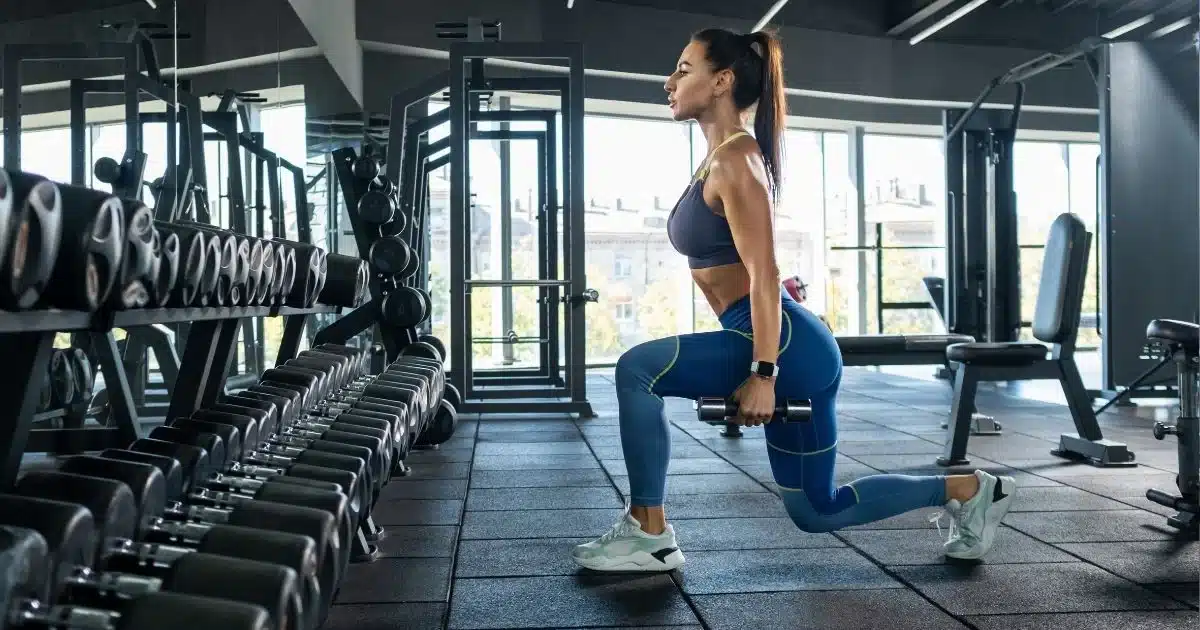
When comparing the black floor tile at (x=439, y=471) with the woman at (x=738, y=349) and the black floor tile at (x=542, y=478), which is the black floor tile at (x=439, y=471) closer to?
the black floor tile at (x=542, y=478)

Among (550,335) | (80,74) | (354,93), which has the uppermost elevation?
(354,93)

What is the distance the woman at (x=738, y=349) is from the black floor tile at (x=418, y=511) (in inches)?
29.2

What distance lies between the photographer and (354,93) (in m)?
7.66

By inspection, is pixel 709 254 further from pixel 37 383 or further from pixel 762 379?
pixel 37 383

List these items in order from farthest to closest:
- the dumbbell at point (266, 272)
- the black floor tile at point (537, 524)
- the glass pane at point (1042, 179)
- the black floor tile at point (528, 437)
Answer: the glass pane at point (1042, 179), the black floor tile at point (528, 437), the black floor tile at point (537, 524), the dumbbell at point (266, 272)

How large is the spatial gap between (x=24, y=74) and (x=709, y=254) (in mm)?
1370

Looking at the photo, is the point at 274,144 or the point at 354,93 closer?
the point at 274,144

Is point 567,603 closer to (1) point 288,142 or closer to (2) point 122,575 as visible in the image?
(2) point 122,575

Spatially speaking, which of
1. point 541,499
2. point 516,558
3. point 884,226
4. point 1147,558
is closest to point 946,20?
point 884,226

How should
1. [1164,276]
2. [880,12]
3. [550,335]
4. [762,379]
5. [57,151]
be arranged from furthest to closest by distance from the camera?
[880,12], [550,335], [1164,276], [57,151], [762,379]

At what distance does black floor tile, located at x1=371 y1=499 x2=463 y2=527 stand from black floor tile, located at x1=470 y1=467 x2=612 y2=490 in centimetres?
28

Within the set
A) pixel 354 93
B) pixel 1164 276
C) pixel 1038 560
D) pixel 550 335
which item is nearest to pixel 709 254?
pixel 1038 560

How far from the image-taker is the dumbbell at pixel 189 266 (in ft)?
4.40

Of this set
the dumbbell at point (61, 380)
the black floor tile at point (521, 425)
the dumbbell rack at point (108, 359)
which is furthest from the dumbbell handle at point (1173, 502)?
the dumbbell at point (61, 380)
